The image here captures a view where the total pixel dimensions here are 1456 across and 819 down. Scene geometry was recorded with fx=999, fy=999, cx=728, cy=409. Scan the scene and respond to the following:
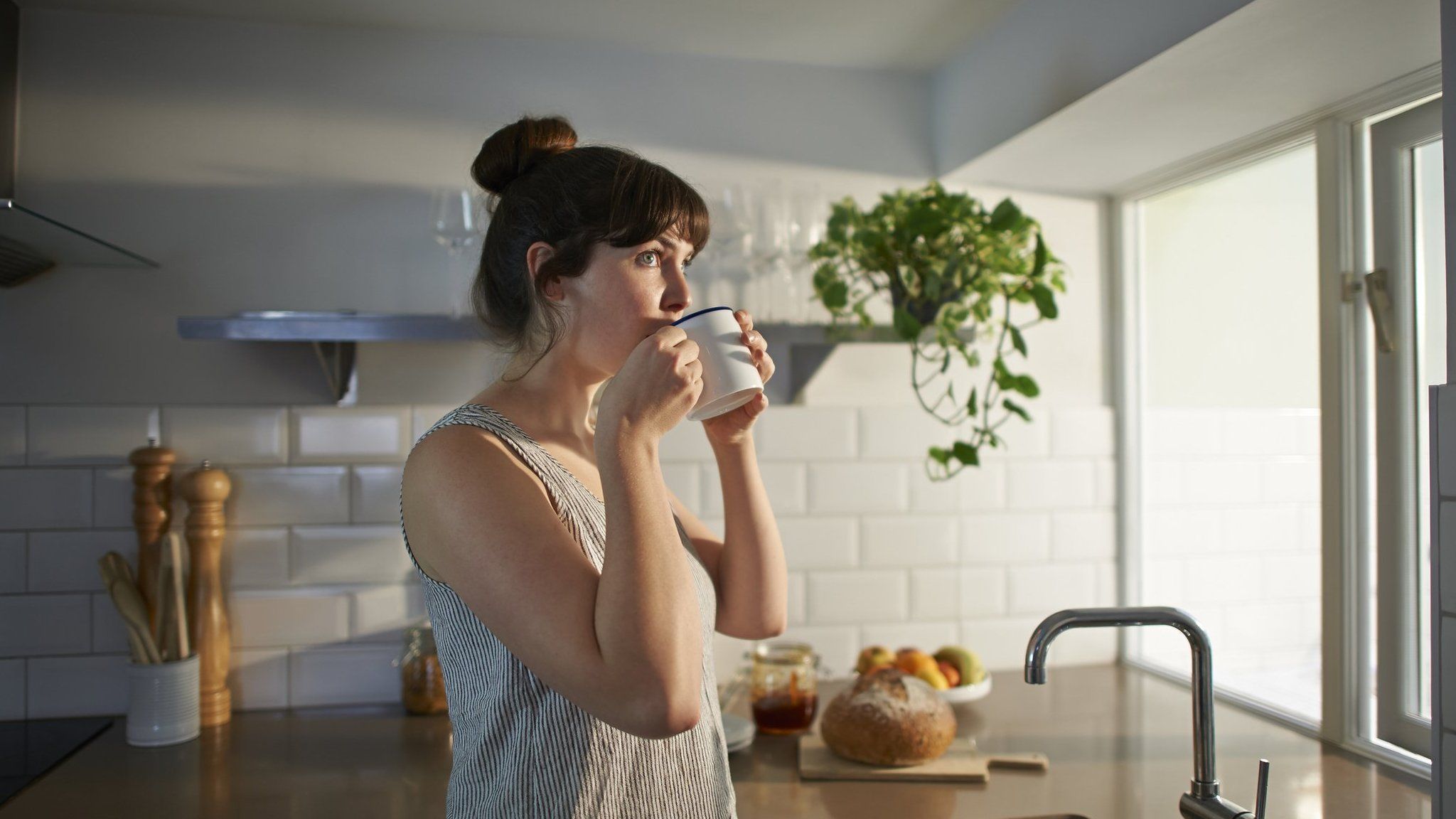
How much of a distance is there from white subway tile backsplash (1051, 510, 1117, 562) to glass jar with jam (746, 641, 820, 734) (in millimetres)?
659

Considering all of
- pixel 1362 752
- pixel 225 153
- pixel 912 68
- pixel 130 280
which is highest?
pixel 912 68

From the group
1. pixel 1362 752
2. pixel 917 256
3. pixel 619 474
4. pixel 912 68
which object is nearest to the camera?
pixel 619 474

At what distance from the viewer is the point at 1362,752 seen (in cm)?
145

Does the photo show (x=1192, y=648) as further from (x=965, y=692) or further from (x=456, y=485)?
(x=456, y=485)

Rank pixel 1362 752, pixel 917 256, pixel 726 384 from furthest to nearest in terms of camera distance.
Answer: pixel 917 256 → pixel 1362 752 → pixel 726 384

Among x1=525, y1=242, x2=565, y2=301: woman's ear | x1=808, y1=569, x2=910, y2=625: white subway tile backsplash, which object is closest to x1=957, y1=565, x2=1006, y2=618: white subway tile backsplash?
x1=808, y1=569, x2=910, y2=625: white subway tile backsplash

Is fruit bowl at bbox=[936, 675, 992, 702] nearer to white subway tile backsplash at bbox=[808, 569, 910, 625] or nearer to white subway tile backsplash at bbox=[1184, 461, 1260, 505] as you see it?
white subway tile backsplash at bbox=[808, 569, 910, 625]

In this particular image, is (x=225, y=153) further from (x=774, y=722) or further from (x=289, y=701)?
(x=774, y=722)

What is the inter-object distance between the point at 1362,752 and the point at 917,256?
3.20 feet

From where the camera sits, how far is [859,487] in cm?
189

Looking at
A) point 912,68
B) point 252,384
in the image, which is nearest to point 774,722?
point 252,384

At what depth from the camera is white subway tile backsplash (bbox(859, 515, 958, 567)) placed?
1888 millimetres

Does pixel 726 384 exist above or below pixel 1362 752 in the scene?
above

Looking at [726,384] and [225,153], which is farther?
[225,153]
